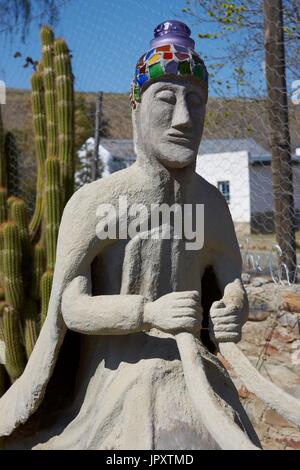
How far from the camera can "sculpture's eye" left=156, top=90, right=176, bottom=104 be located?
1.54 meters

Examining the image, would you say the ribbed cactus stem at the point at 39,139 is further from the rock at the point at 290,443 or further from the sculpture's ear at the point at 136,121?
the sculpture's ear at the point at 136,121

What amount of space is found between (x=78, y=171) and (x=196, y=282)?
950 cm

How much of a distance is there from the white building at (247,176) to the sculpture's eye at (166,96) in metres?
1.95

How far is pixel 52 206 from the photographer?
3.53m

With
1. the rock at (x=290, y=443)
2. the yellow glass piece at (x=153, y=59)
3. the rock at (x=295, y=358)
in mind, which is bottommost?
the rock at (x=290, y=443)

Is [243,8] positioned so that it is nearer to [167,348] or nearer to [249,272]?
[249,272]

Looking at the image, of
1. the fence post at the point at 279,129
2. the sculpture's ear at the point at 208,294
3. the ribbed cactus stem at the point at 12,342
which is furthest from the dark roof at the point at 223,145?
the sculpture's ear at the point at 208,294

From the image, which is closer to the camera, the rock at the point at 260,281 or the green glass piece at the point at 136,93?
the green glass piece at the point at 136,93

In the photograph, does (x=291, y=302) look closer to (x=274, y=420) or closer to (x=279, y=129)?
(x=274, y=420)

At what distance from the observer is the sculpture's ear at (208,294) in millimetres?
1825

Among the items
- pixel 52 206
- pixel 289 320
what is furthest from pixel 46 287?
pixel 289 320

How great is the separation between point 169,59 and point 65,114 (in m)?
2.33

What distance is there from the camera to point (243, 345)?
3.17m
